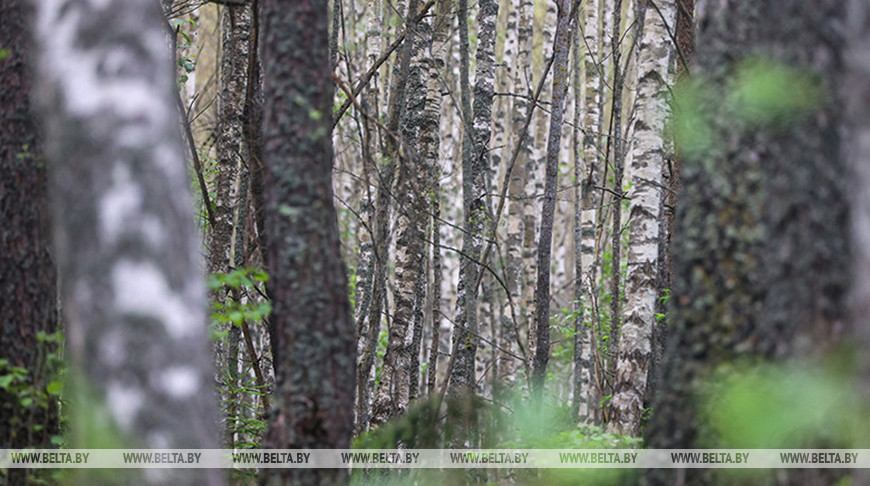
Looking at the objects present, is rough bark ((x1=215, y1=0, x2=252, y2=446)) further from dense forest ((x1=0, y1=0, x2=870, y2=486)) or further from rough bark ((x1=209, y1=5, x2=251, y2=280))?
dense forest ((x1=0, y1=0, x2=870, y2=486))

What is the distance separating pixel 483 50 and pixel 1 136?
5.56 meters

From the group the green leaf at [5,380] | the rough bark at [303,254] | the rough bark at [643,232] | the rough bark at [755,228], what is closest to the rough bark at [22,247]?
the green leaf at [5,380]

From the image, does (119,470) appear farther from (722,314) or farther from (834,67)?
(834,67)

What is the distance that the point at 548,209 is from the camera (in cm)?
622

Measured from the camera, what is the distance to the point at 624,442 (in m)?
4.55

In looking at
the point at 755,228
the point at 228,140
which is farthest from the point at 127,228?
the point at 228,140

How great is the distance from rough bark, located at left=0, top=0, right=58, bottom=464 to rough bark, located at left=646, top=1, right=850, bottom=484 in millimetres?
2531

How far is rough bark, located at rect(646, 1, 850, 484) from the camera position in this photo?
2.50 m

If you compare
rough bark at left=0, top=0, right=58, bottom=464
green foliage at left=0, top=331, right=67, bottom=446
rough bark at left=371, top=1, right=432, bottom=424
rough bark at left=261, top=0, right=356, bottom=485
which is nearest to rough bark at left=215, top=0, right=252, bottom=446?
rough bark at left=371, top=1, right=432, bottom=424

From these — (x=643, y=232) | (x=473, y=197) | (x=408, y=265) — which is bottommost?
(x=408, y=265)

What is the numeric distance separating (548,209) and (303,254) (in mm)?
3638

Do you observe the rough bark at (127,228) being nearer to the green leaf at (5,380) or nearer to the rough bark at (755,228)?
the green leaf at (5,380)

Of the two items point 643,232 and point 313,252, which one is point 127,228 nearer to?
point 313,252

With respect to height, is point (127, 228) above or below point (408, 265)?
below
